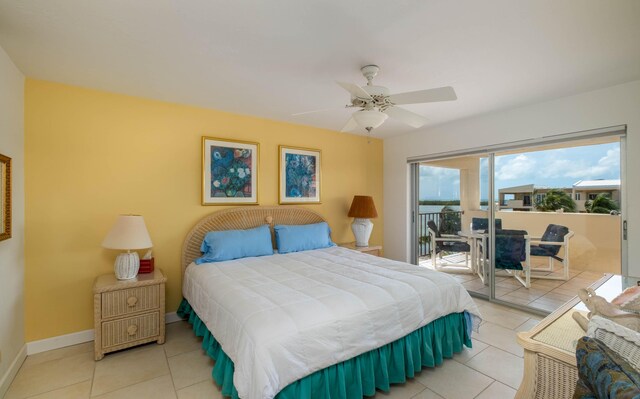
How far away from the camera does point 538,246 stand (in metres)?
3.55

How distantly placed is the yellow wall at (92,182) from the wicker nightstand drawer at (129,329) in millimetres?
535

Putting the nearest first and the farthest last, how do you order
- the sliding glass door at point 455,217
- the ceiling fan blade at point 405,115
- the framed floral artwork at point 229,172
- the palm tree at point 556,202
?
1. the ceiling fan blade at point 405,115
2. the palm tree at point 556,202
3. the framed floral artwork at point 229,172
4. the sliding glass door at point 455,217

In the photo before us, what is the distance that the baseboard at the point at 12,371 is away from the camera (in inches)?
79.7

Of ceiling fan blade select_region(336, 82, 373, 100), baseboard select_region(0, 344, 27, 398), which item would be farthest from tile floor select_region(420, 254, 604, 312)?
baseboard select_region(0, 344, 27, 398)

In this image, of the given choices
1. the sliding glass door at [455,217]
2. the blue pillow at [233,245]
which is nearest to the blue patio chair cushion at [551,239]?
the sliding glass door at [455,217]

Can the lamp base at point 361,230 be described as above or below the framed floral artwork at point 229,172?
below

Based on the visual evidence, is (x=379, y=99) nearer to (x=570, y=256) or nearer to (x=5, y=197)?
(x=5, y=197)

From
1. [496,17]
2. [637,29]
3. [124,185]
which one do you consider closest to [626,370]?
[496,17]

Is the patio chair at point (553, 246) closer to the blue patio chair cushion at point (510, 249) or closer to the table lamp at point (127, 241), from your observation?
the blue patio chair cushion at point (510, 249)

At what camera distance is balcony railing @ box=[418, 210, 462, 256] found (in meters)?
4.32

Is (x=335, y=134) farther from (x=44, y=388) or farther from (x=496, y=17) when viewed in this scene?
(x=44, y=388)

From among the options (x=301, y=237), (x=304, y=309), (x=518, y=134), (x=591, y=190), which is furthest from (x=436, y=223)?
(x=304, y=309)

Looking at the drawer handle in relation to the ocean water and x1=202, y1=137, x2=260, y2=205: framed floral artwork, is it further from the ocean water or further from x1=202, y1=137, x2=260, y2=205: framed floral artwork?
the ocean water

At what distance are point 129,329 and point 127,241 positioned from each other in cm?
77
